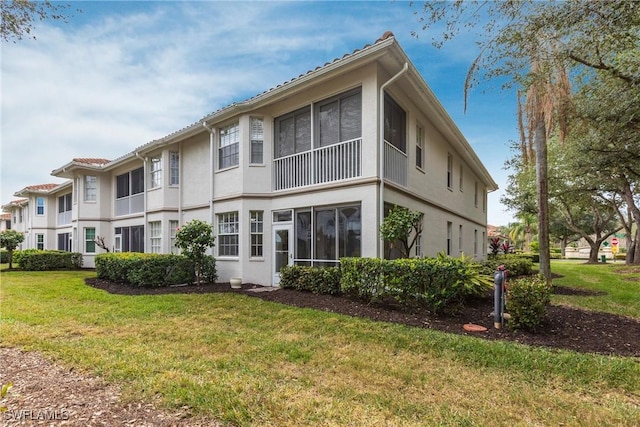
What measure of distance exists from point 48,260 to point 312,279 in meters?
18.8

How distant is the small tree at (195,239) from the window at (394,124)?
680 centimetres

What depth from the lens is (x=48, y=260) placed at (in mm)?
19969

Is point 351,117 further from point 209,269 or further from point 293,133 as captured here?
point 209,269


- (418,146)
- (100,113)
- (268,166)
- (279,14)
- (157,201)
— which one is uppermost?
(279,14)

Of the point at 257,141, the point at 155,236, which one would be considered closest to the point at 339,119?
the point at 257,141

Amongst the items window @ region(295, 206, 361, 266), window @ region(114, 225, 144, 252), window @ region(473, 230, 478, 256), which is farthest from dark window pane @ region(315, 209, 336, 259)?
window @ region(473, 230, 478, 256)

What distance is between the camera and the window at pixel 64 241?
2436cm

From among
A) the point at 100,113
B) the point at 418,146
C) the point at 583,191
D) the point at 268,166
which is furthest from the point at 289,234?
the point at 583,191

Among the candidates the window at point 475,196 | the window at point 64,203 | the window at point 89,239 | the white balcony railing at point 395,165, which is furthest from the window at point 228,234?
the window at point 64,203

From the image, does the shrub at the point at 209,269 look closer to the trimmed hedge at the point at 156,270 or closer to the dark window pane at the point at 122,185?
the trimmed hedge at the point at 156,270

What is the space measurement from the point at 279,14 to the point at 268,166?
4.87 meters

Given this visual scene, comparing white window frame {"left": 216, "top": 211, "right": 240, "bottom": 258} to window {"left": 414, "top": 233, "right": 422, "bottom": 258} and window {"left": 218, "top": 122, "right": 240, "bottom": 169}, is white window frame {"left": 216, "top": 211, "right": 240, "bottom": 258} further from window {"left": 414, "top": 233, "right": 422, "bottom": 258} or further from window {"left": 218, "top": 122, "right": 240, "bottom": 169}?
window {"left": 414, "top": 233, "right": 422, "bottom": 258}

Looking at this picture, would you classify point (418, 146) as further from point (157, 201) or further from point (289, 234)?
point (157, 201)

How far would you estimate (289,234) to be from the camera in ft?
37.1
